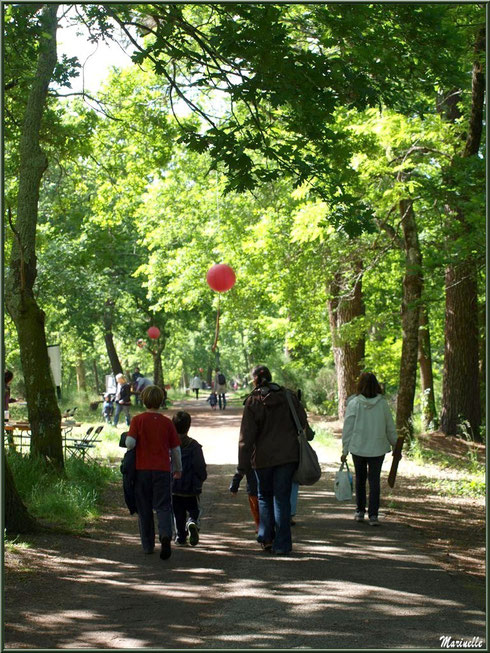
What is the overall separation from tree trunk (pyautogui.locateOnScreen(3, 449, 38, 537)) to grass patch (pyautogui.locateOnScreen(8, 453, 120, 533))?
52 centimetres

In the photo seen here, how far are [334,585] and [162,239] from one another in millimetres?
28196

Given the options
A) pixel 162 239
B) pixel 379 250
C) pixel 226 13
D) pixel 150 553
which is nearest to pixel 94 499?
pixel 150 553

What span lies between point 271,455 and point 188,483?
1128 millimetres

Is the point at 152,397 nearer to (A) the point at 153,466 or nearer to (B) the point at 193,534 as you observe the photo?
(A) the point at 153,466

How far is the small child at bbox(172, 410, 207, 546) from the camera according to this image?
9.14 metres

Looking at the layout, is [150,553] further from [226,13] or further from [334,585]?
[226,13]

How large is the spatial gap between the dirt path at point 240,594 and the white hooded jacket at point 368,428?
98 cm

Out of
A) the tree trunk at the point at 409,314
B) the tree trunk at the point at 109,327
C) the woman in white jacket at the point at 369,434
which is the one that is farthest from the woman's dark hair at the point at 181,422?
the tree trunk at the point at 109,327

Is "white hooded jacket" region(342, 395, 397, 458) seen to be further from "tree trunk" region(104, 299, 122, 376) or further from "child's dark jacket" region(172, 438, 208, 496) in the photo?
"tree trunk" region(104, 299, 122, 376)

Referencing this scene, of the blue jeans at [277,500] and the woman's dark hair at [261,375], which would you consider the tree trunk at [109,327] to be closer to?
the woman's dark hair at [261,375]

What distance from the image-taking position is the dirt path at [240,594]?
569 centimetres

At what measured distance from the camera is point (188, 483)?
9.16 m

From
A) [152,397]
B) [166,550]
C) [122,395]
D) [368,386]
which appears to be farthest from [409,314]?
[166,550]

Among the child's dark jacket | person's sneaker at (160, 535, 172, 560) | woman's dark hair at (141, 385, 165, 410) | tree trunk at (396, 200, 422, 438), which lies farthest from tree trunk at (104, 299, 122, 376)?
person's sneaker at (160, 535, 172, 560)
